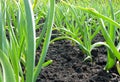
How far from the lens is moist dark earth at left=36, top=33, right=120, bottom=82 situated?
0.99 metres

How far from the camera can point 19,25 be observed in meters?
1.10

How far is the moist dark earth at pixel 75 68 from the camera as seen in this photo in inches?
39.0

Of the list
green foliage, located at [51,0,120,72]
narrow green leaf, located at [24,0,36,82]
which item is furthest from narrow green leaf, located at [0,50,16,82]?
green foliage, located at [51,0,120,72]

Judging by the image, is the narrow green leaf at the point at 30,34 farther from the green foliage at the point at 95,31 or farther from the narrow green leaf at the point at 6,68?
the green foliage at the point at 95,31

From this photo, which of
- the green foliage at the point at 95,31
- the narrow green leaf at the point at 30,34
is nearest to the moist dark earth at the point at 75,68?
the green foliage at the point at 95,31

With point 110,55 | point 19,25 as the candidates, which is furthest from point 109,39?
point 19,25

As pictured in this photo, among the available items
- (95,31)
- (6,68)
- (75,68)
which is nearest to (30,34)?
(6,68)

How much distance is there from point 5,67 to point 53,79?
1.55 feet

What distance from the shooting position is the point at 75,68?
1.14 m

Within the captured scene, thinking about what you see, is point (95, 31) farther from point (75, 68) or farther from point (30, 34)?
point (30, 34)

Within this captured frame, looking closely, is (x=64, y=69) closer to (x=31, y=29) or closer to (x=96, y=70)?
(x=96, y=70)

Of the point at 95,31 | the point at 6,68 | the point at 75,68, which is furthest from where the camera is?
the point at 95,31

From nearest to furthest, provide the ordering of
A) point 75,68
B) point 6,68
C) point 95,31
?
point 6,68 < point 75,68 < point 95,31

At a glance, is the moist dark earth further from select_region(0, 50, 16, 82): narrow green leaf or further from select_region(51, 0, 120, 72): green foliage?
select_region(0, 50, 16, 82): narrow green leaf
